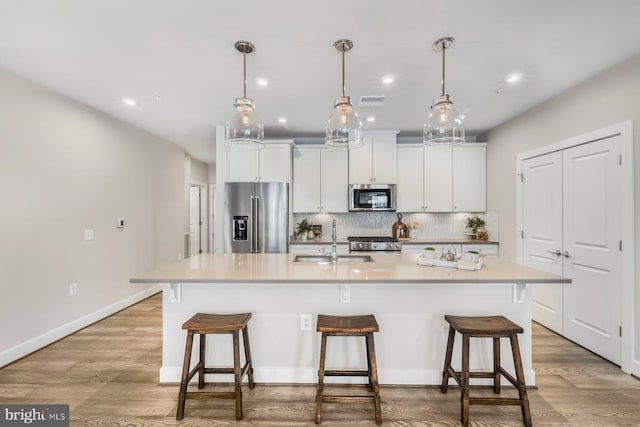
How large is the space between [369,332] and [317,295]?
543 millimetres

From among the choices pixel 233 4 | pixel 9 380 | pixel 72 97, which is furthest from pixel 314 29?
pixel 9 380

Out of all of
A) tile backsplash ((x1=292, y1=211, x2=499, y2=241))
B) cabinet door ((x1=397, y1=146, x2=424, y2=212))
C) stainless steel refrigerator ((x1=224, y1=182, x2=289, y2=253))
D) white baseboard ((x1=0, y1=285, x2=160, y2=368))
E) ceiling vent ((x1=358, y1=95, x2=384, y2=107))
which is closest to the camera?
white baseboard ((x1=0, y1=285, x2=160, y2=368))

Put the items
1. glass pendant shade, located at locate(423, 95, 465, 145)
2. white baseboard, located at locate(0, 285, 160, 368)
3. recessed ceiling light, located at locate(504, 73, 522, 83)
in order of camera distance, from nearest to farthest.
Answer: glass pendant shade, located at locate(423, 95, 465, 145) < white baseboard, located at locate(0, 285, 160, 368) < recessed ceiling light, located at locate(504, 73, 522, 83)

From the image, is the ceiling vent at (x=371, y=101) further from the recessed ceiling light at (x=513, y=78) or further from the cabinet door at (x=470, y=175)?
the cabinet door at (x=470, y=175)

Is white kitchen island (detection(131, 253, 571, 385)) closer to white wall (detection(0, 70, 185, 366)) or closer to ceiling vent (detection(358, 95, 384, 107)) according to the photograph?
white wall (detection(0, 70, 185, 366))

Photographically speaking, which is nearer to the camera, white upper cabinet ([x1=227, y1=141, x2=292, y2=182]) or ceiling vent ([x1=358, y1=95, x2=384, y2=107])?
ceiling vent ([x1=358, y1=95, x2=384, y2=107])

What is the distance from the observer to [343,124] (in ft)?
7.32

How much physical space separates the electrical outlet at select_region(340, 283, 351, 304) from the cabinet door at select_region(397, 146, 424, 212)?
2.78m

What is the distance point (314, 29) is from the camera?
213 centimetres

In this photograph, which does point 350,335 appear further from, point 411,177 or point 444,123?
point 411,177

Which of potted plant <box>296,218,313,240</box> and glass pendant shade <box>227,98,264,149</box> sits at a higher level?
glass pendant shade <box>227,98,264,149</box>

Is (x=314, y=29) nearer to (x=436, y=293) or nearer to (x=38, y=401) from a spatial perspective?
(x=436, y=293)

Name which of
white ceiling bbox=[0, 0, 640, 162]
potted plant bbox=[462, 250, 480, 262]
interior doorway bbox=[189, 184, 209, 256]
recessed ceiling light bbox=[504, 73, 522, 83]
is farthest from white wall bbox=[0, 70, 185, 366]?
recessed ceiling light bbox=[504, 73, 522, 83]

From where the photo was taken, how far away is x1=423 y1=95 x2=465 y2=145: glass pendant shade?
2.18 meters
